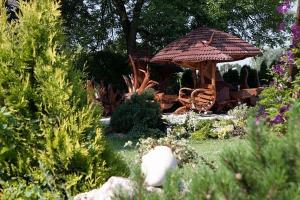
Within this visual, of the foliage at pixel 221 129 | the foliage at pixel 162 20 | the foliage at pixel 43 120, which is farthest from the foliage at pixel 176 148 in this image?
Result: the foliage at pixel 162 20

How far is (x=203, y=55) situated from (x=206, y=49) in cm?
39

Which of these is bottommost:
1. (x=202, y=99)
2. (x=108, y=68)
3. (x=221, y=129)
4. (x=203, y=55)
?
(x=221, y=129)

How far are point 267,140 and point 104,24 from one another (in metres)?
23.2

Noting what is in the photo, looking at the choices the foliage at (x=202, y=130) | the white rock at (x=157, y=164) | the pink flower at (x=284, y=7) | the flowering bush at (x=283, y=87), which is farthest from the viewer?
the foliage at (x=202, y=130)

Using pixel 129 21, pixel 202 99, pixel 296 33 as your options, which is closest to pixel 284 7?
pixel 296 33

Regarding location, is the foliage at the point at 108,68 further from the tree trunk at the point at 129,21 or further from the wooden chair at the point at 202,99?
the wooden chair at the point at 202,99

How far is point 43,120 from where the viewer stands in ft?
12.1

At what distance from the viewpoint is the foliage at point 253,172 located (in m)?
1.47

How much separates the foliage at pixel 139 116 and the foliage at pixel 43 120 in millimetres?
8108

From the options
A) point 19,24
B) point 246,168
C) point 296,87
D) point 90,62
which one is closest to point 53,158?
point 19,24

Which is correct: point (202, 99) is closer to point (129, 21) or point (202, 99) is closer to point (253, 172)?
point (129, 21)

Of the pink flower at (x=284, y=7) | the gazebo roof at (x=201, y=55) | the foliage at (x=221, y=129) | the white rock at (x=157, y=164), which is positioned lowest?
the foliage at (x=221, y=129)

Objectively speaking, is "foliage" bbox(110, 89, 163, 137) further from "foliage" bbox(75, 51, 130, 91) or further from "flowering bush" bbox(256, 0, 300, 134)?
"foliage" bbox(75, 51, 130, 91)

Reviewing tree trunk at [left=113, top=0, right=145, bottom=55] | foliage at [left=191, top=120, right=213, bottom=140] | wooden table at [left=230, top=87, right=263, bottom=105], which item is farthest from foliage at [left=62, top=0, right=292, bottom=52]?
foliage at [left=191, top=120, right=213, bottom=140]
